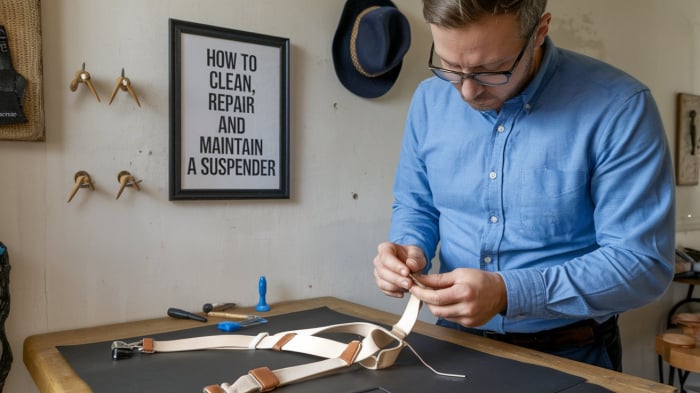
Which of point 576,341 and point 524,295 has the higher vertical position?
point 524,295

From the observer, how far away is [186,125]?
1319 mm

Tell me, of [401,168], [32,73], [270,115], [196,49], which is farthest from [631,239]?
[32,73]

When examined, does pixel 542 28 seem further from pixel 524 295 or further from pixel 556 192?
pixel 524 295

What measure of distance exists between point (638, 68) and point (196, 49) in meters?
2.17

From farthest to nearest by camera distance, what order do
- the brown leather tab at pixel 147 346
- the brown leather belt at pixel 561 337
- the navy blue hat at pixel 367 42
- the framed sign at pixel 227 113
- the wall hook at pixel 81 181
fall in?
the navy blue hat at pixel 367 42
the framed sign at pixel 227 113
the wall hook at pixel 81 181
the brown leather belt at pixel 561 337
the brown leather tab at pixel 147 346

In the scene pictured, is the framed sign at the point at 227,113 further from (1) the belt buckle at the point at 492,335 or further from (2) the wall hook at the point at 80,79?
(1) the belt buckle at the point at 492,335

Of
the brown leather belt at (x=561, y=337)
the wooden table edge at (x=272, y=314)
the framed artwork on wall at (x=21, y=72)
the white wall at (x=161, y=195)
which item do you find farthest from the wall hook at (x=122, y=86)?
the brown leather belt at (x=561, y=337)

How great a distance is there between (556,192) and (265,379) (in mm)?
598

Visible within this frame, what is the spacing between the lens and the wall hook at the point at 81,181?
1.17 meters

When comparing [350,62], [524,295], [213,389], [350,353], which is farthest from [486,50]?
[350,62]

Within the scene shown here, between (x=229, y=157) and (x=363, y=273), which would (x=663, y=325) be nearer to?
(x=363, y=273)

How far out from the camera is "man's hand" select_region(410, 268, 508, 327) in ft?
2.83

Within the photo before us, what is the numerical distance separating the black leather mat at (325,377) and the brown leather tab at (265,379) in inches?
0.6

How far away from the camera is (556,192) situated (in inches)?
39.8
